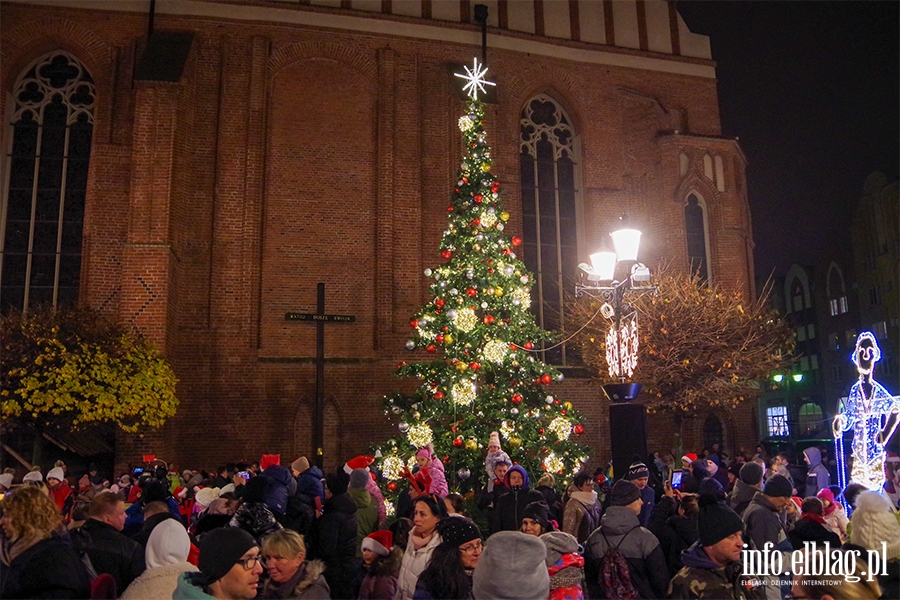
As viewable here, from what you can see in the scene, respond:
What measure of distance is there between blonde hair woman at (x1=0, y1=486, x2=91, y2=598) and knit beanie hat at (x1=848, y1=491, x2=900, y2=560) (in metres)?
4.23

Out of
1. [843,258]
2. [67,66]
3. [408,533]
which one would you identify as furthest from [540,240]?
[843,258]

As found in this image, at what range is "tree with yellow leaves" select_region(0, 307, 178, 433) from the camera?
13219 millimetres

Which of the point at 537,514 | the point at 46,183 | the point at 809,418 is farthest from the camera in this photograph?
the point at 809,418

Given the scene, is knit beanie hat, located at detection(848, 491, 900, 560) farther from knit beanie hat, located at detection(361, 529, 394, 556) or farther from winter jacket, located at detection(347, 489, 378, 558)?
winter jacket, located at detection(347, 489, 378, 558)

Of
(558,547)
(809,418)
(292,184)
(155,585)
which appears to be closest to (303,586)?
(155,585)

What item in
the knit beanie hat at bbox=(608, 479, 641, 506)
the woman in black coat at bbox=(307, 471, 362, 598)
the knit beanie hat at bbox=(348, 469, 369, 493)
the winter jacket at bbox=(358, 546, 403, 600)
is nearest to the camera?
the winter jacket at bbox=(358, 546, 403, 600)

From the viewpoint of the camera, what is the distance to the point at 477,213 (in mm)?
12930

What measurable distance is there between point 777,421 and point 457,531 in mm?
53680

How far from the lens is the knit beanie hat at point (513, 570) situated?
3.36 m

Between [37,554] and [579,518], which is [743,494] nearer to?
[579,518]

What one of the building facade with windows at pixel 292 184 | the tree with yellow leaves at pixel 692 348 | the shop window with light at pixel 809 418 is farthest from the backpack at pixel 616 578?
the shop window with light at pixel 809 418

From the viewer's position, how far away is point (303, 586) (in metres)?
3.87

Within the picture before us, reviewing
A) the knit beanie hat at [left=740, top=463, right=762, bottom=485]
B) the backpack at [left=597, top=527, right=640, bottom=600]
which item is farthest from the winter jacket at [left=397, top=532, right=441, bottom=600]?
the knit beanie hat at [left=740, top=463, right=762, bottom=485]

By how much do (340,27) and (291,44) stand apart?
53.6 inches
